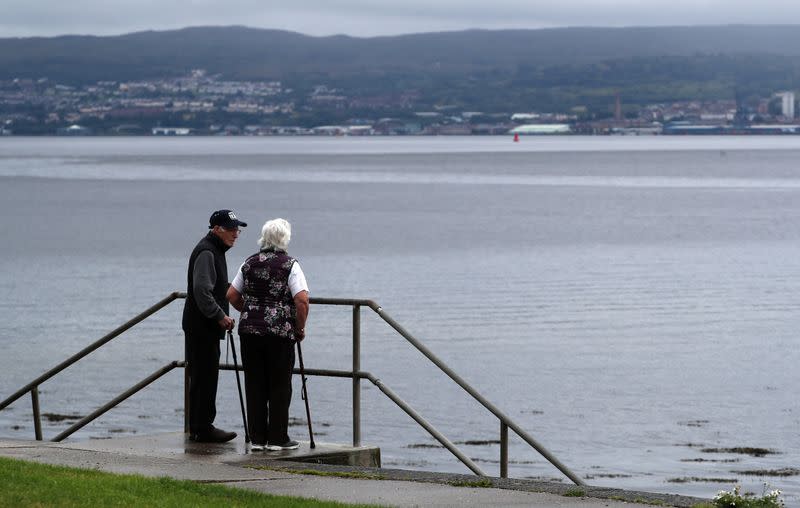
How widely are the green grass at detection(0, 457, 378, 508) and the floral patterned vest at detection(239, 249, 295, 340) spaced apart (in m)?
1.60

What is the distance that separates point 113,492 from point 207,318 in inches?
95.3

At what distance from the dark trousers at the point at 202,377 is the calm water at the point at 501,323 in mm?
6120

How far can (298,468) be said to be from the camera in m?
11.2

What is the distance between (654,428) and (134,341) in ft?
37.6

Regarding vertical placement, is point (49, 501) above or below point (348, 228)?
A: above

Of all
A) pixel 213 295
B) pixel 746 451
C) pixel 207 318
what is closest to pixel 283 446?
pixel 207 318

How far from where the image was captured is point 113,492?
381 inches

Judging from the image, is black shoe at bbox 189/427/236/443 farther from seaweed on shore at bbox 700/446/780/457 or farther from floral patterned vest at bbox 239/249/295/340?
seaweed on shore at bbox 700/446/780/457

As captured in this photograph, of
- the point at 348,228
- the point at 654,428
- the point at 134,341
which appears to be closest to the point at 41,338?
the point at 134,341

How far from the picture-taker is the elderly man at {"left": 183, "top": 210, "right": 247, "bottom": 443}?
38.4ft

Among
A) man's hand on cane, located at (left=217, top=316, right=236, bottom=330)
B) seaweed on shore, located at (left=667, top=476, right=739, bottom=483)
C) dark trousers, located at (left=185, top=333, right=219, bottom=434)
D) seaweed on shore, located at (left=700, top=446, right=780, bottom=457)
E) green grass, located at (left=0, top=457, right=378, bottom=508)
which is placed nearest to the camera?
green grass, located at (left=0, top=457, right=378, bottom=508)

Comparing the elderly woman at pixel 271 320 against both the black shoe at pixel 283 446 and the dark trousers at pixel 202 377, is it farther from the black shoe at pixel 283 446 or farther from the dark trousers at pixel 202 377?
the dark trousers at pixel 202 377

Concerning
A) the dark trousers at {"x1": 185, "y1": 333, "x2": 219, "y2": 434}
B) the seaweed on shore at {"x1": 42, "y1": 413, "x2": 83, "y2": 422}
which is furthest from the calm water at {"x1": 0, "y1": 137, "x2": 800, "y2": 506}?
the dark trousers at {"x1": 185, "y1": 333, "x2": 219, "y2": 434}

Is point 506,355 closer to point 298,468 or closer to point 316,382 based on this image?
point 316,382
